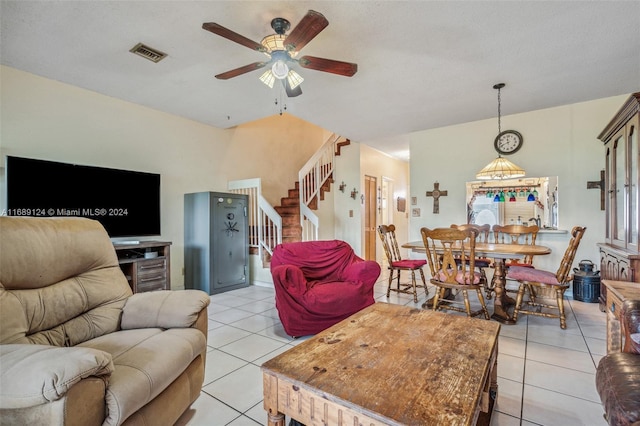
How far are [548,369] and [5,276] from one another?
10.6ft

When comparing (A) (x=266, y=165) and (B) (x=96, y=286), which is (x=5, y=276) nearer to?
(B) (x=96, y=286)

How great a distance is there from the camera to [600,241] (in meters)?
4.01

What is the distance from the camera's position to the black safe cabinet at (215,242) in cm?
431

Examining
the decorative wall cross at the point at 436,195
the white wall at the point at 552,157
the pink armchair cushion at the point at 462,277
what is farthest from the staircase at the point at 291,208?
the pink armchair cushion at the point at 462,277

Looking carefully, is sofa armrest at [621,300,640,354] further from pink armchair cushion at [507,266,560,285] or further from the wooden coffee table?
pink armchair cushion at [507,266,560,285]

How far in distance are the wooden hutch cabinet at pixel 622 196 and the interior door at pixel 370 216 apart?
3.76m

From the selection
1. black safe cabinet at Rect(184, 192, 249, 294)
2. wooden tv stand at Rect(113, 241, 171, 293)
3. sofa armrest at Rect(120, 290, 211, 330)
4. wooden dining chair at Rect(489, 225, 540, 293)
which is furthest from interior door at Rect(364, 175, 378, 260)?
sofa armrest at Rect(120, 290, 211, 330)

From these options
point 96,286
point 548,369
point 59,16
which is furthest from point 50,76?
point 548,369

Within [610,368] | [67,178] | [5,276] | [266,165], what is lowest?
[610,368]

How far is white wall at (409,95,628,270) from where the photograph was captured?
4.03 m

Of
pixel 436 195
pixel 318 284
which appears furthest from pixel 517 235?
pixel 318 284

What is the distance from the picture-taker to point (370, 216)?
22.2 feet

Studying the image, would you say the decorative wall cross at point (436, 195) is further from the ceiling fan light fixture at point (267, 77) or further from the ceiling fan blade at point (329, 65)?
the ceiling fan light fixture at point (267, 77)

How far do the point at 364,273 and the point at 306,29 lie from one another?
2.14 m
